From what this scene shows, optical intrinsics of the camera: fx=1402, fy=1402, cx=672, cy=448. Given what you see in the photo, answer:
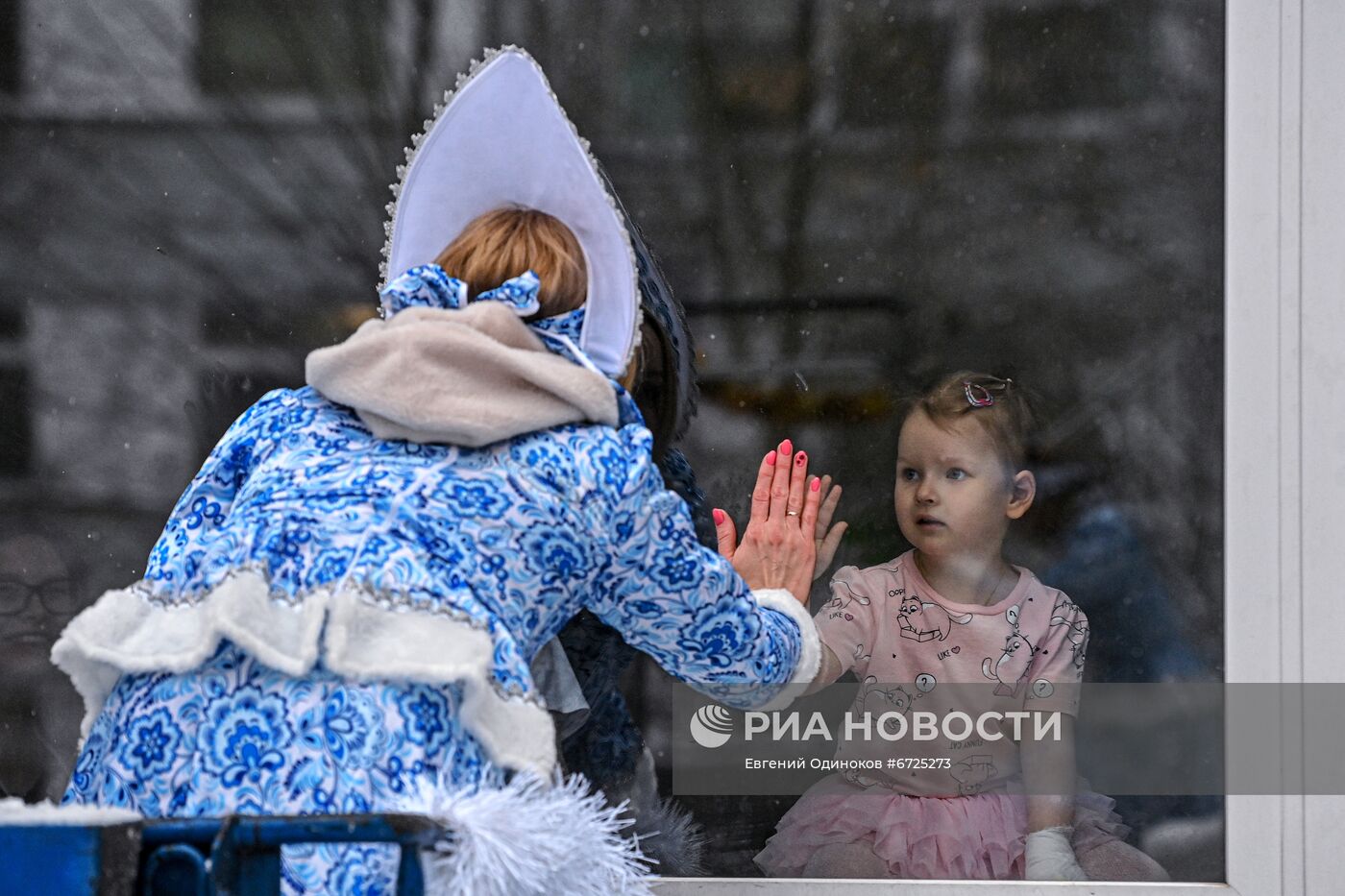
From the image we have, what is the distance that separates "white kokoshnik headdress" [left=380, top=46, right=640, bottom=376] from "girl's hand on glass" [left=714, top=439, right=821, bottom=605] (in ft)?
2.63

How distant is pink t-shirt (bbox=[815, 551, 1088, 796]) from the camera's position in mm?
2678

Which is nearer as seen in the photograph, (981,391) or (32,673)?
(981,391)

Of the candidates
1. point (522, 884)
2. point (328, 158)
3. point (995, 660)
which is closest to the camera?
point (522, 884)

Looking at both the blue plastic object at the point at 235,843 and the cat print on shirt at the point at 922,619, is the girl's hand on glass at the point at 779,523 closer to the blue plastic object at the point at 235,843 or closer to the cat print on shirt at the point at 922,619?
the cat print on shirt at the point at 922,619

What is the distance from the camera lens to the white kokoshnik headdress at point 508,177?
208 cm

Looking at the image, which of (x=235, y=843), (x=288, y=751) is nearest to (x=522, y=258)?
(x=288, y=751)

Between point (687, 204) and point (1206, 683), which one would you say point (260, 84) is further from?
point (1206, 683)

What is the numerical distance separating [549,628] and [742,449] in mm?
1062

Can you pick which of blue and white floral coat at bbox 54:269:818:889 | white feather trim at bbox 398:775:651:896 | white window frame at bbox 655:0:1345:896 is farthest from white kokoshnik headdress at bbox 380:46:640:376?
white window frame at bbox 655:0:1345:896

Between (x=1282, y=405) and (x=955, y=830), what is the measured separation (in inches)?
40.3

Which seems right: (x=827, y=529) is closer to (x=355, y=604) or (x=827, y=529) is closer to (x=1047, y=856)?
(x=1047, y=856)

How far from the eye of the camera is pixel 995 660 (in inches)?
105

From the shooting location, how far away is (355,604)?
155 cm

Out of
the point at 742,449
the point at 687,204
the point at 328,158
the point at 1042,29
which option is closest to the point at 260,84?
the point at 328,158
